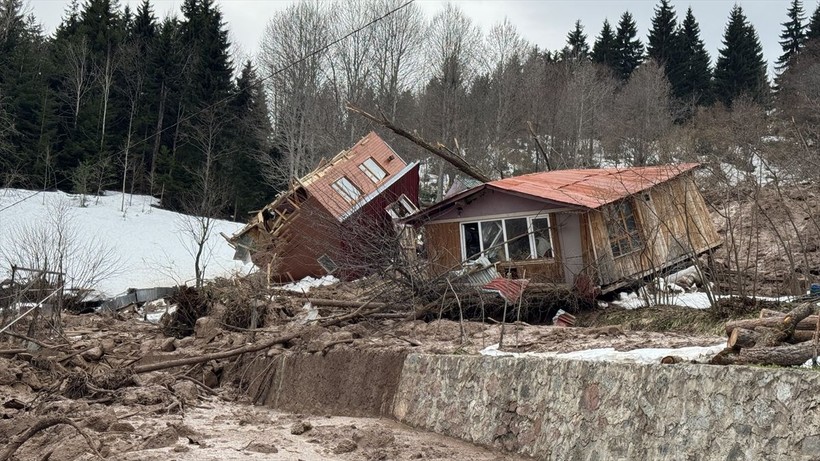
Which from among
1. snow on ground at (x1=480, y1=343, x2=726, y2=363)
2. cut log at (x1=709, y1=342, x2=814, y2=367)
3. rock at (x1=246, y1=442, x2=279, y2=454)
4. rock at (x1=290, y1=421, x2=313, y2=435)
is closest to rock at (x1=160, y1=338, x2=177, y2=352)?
rock at (x1=290, y1=421, x2=313, y2=435)

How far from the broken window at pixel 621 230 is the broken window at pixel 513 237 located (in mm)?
1555

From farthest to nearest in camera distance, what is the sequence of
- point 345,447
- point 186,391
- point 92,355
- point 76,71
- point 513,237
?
point 76,71 → point 513,237 → point 92,355 → point 186,391 → point 345,447

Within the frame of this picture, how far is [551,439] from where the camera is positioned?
730 cm

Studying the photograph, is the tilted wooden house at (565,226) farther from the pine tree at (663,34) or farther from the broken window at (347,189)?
the pine tree at (663,34)

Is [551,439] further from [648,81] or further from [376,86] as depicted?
[648,81]

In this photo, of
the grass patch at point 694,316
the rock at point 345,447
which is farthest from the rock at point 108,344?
the grass patch at point 694,316

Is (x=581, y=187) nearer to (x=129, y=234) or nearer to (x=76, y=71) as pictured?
(x=129, y=234)

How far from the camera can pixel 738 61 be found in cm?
5259

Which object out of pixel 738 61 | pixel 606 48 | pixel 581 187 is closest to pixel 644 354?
pixel 581 187

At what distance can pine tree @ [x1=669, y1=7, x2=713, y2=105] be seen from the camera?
175ft

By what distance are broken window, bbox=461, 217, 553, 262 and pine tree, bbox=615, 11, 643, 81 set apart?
143ft

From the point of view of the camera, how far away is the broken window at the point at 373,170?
28.7m

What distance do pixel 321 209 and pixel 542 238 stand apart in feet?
31.4

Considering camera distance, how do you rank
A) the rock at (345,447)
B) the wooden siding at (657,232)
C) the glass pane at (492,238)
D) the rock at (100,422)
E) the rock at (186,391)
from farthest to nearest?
1. the glass pane at (492,238)
2. the wooden siding at (657,232)
3. the rock at (186,391)
4. the rock at (100,422)
5. the rock at (345,447)
